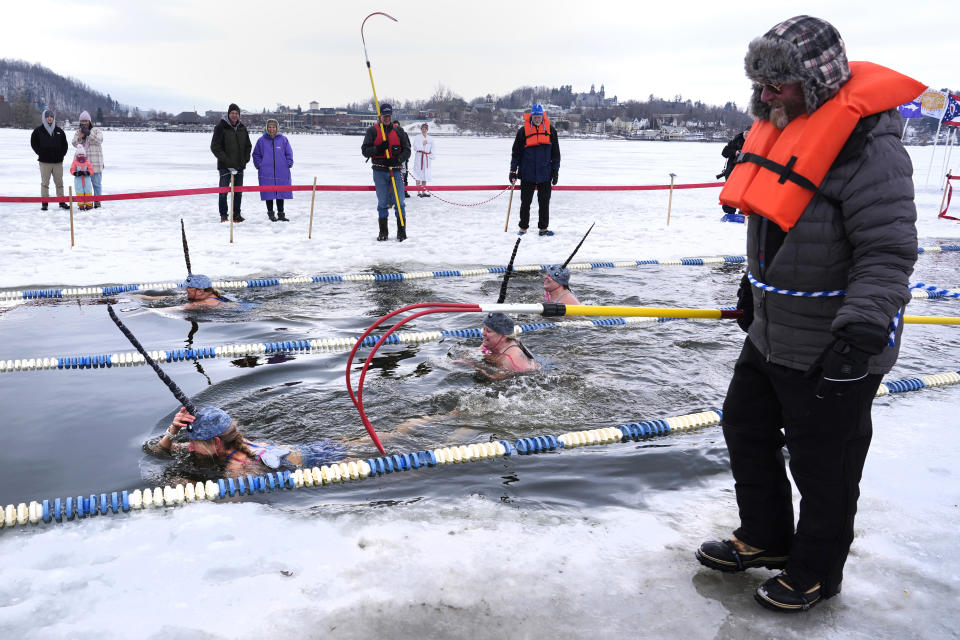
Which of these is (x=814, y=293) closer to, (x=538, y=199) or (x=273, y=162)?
(x=538, y=199)

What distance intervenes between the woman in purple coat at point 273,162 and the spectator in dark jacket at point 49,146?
11.3ft

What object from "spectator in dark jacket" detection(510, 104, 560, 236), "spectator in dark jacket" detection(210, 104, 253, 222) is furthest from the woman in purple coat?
"spectator in dark jacket" detection(510, 104, 560, 236)

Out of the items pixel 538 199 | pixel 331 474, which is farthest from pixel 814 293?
pixel 538 199

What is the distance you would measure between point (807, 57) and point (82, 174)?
1428 cm

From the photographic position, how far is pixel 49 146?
1282cm

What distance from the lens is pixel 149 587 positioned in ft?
9.09

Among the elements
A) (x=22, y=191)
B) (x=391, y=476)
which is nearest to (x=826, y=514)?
(x=391, y=476)

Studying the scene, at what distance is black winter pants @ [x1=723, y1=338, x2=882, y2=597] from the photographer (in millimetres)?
2447

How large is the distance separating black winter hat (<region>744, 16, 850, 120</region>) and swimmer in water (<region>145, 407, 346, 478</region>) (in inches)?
128

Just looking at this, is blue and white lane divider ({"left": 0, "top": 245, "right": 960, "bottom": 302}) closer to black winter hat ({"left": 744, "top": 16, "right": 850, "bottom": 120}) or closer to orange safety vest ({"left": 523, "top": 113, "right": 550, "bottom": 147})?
orange safety vest ({"left": 523, "top": 113, "right": 550, "bottom": 147})

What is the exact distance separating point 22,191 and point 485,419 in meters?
17.0

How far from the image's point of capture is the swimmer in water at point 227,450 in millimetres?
4023

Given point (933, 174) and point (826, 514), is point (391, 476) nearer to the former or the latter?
point (826, 514)

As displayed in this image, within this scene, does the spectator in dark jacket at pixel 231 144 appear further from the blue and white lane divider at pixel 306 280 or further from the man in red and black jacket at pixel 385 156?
the blue and white lane divider at pixel 306 280
